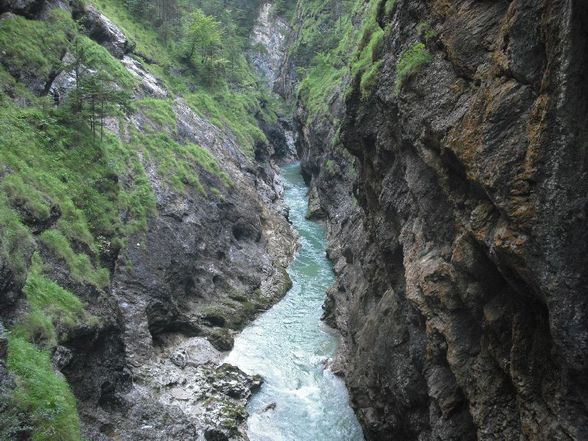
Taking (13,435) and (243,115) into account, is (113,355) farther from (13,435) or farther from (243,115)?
(243,115)

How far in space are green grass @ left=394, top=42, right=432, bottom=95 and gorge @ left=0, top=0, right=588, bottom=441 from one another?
0.32 ft

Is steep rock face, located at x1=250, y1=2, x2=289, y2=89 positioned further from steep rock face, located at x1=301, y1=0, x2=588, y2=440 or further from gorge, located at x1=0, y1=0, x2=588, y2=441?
steep rock face, located at x1=301, y1=0, x2=588, y2=440

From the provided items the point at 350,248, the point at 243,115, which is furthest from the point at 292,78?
the point at 350,248

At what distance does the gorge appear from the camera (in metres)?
9.98

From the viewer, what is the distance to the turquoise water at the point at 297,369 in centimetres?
2229

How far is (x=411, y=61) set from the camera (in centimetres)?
1630

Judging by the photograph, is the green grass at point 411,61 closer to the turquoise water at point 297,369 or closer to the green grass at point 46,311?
the green grass at point 46,311

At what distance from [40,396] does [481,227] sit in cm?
1237

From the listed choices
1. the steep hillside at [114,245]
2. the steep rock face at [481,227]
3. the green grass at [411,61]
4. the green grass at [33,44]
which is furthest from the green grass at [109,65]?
the green grass at [411,61]

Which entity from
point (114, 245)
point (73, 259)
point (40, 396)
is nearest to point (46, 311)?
point (73, 259)

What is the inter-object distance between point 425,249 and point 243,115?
4705 cm

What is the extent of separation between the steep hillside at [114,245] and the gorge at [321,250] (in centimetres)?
13

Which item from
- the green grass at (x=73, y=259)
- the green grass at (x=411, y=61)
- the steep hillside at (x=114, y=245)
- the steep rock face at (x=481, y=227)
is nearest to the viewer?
the steep rock face at (x=481, y=227)

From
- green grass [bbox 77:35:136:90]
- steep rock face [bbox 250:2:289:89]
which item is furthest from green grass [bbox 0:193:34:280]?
steep rock face [bbox 250:2:289:89]
